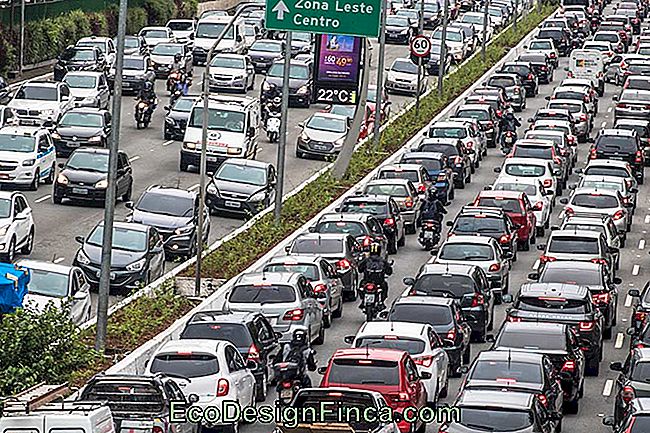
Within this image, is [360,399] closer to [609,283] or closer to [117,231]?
[609,283]

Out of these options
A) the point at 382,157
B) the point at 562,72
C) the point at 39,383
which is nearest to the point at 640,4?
the point at 562,72

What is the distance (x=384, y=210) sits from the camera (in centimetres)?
4159

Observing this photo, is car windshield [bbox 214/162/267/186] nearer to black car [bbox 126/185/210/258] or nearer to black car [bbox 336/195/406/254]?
black car [bbox 126/185/210/258]

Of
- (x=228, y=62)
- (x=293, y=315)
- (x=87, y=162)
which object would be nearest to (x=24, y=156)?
(x=87, y=162)

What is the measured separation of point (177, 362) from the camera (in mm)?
24781

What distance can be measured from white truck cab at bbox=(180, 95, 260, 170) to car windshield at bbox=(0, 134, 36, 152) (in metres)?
5.70

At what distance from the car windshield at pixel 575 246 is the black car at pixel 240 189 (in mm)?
9666

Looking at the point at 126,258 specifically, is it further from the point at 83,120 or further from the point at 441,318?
the point at 83,120

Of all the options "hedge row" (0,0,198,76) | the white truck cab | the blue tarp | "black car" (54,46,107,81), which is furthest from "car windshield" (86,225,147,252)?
"hedge row" (0,0,198,76)

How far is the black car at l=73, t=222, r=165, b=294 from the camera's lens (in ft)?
119

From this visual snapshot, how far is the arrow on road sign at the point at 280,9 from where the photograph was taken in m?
42.0

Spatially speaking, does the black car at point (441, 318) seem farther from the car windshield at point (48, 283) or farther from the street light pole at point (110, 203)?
the car windshield at point (48, 283)

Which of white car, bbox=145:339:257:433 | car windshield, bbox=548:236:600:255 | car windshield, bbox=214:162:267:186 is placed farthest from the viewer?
car windshield, bbox=214:162:267:186

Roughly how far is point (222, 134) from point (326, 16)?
34.2 ft
